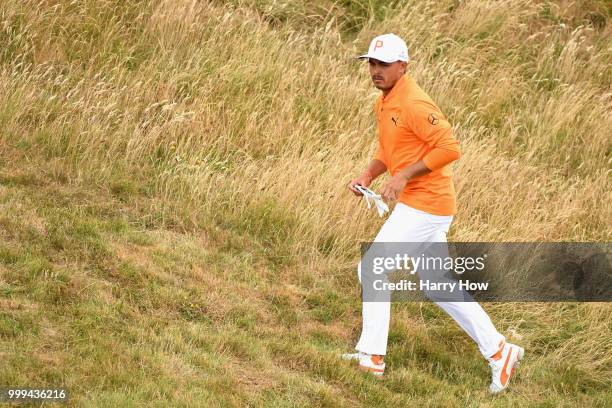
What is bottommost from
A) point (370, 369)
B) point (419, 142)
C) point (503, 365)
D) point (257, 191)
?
point (370, 369)

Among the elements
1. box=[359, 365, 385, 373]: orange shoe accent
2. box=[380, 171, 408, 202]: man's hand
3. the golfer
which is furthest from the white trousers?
box=[380, 171, 408, 202]: man's hand

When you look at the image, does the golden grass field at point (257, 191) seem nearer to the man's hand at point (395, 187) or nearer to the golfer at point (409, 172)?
the golfer at point (409, 172)

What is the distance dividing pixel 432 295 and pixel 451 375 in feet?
2.55

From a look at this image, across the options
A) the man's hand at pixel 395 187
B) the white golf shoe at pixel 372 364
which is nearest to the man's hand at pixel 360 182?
the man's hand at pixel 395 187

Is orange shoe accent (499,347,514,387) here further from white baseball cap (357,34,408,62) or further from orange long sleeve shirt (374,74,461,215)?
white baseball cap (357,34,408,62)

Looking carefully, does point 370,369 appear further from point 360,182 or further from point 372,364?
point 360,182

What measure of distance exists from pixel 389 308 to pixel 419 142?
1167 millimetres

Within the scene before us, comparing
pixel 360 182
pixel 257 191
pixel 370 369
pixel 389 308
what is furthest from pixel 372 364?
pixel 257 191

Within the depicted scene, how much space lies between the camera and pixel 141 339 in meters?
6.95

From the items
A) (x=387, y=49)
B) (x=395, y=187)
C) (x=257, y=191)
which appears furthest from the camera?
(x=257, y=191)

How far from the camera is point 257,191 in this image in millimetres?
9492

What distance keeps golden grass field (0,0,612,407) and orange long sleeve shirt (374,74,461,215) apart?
1.33 m

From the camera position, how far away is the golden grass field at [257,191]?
23.1ft

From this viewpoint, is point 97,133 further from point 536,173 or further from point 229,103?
point 536,173
